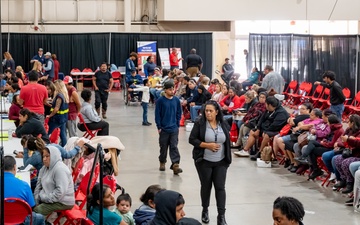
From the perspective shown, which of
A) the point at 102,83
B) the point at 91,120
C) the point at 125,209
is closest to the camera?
the point at 125,209

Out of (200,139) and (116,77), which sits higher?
(116,77)

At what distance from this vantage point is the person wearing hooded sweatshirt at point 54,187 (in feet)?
21.4

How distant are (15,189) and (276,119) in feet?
18.6

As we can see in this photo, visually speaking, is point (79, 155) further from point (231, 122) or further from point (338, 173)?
point (231, 122)

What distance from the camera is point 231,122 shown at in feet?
42.8

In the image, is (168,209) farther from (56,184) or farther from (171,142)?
(171,142)

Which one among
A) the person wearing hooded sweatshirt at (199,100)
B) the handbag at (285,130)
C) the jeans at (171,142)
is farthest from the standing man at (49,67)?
the handbag at (285,130)

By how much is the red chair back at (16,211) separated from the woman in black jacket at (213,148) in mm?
2142

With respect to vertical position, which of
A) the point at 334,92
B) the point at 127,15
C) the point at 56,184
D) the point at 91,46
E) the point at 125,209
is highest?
the point at 127,15

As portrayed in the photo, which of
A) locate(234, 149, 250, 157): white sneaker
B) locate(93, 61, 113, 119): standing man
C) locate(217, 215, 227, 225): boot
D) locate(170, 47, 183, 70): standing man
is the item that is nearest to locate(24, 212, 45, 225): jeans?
locate(217, 215, 227, 225): boot

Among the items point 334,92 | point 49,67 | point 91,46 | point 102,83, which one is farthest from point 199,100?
point 91,46

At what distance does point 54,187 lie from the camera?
21.7ft

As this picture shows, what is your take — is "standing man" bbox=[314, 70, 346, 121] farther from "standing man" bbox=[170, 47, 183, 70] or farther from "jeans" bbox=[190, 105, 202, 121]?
"standing man" bbox=[170, 47, 183, 70]

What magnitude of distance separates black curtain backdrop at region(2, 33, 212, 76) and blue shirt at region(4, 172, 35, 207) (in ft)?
63.8
